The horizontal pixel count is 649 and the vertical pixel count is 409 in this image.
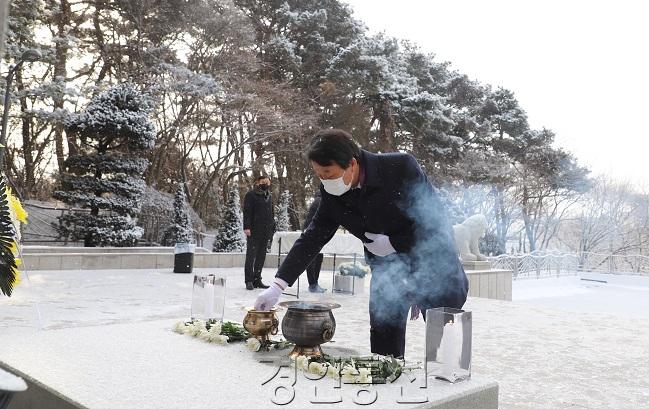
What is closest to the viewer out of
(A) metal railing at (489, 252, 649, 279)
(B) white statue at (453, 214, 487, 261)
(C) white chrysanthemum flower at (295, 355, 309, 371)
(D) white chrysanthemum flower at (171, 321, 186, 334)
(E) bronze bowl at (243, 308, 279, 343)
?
(C) white chrysanthemum flower at (295, 355, 309, 371)

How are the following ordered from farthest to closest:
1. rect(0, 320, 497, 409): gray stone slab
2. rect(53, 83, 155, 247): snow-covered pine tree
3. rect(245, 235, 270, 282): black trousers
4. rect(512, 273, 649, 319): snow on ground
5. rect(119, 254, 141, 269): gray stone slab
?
rect(512, 273, 649, 319): snow on ground, rect(53, 83, 155, 247): snow-covered pine tree, rect(119, 254, 141, 269): gray stone slab, rect(245, 235, 270, 282): black trousers, rect(0, 320, 497, 409): gray stone slab

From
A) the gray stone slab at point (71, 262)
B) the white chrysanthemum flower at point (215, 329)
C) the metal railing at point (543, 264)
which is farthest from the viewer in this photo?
the metal railing at point (543, 264)

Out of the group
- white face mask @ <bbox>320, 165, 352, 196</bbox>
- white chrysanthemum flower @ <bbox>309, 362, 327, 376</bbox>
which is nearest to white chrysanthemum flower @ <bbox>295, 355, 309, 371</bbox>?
white chrysanthemum flower @ <bbox>309, 362, 327, 376</bbox>

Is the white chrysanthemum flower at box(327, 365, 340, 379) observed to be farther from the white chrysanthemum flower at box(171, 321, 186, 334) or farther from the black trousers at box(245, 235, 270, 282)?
the black trousers at box(245, 235, 270, 282)

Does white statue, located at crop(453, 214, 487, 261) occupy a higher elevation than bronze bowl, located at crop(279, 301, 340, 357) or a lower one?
higher

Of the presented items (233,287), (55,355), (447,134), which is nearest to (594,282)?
(447,134)

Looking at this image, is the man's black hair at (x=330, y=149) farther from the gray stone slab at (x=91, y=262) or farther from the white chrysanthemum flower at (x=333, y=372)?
the gray stone slab at (x=91, y=262)

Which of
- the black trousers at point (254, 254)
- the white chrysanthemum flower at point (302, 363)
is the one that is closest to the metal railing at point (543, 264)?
the black trousers at point (254, 254)

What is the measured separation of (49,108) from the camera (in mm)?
13953

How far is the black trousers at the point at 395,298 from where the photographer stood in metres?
2.38

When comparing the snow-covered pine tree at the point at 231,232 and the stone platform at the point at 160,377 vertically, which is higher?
the snow-covered pine tree at the point at 231,232

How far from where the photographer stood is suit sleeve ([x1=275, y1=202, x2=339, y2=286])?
2328mm

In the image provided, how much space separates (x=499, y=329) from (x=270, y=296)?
3704mm

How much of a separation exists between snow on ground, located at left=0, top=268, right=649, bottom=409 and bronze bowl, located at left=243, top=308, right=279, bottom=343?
12.1 inches
